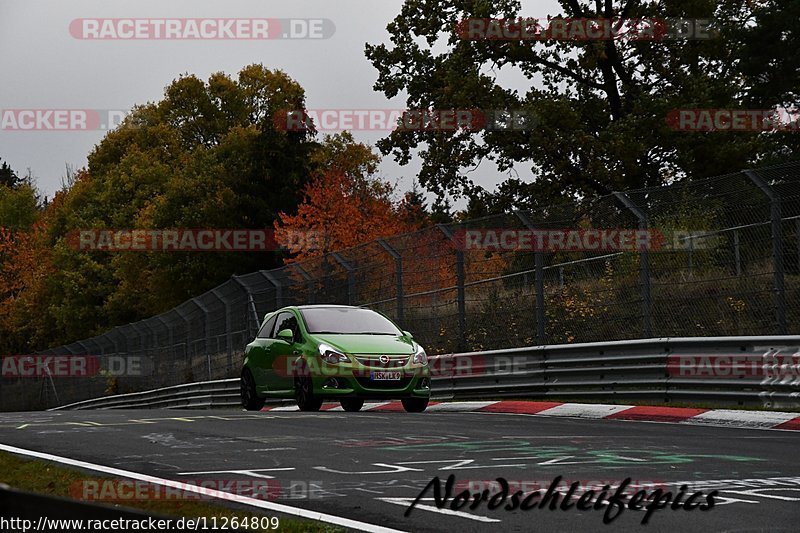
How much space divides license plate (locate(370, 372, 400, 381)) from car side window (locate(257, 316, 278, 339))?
2.84 metres

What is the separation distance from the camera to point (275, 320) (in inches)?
720

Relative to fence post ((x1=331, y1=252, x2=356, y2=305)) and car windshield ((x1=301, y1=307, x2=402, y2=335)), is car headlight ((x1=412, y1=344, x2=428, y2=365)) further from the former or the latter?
fence post ((x1=331, y1=252, x2=356, y2=305))

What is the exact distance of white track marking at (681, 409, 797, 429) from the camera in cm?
1262

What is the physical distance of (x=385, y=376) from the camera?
52.2ft

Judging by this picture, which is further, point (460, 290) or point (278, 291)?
point (278, 291)

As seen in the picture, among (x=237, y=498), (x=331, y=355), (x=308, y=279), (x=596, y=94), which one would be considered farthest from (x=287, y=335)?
(x=596, y=94)

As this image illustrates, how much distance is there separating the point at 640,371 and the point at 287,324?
203 inches

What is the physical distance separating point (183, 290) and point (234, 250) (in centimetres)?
463

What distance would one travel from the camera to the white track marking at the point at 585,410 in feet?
48.7

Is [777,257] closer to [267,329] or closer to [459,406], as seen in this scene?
[459,406]

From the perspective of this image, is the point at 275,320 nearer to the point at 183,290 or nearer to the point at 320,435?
the point at 320,435

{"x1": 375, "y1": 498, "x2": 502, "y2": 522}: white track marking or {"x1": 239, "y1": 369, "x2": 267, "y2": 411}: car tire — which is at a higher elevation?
{"x1": 239, "y1": 369, "x2": 267, "y2": 411}: car tire

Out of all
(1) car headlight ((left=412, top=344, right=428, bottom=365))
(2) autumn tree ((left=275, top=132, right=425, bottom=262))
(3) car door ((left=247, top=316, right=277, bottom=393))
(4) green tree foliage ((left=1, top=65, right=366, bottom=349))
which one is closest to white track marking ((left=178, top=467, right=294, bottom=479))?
(1) car headlight ((left=412, top=344, right=428, bottom=365))

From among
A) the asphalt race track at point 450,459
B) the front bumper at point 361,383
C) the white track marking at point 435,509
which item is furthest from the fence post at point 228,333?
the white track marking at point 435,509
